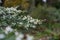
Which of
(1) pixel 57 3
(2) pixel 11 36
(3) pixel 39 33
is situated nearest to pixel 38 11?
(3) pixel 39 33

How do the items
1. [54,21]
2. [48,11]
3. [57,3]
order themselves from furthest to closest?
[57,3] → [48,11] → [54,21]

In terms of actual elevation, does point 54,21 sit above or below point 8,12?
below

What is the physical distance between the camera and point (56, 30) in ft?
33.2

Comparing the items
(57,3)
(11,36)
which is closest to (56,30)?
(57,3)

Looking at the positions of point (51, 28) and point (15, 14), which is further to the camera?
point (51, 28)

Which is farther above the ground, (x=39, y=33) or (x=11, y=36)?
(x=11, y=36)

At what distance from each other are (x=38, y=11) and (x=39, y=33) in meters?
3.33

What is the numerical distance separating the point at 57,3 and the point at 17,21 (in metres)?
13.1

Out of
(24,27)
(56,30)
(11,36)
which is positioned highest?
Result: (11,36)

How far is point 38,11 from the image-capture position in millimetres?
12320

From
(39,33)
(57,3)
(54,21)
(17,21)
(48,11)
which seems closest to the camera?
(17,21)

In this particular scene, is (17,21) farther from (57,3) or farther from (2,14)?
(57,3)

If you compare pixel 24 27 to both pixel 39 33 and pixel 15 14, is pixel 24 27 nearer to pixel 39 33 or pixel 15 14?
pixel 15 14

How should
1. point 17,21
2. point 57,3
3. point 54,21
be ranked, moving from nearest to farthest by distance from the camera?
1. point 17,21
2. point 54,21
3. point 57,3
